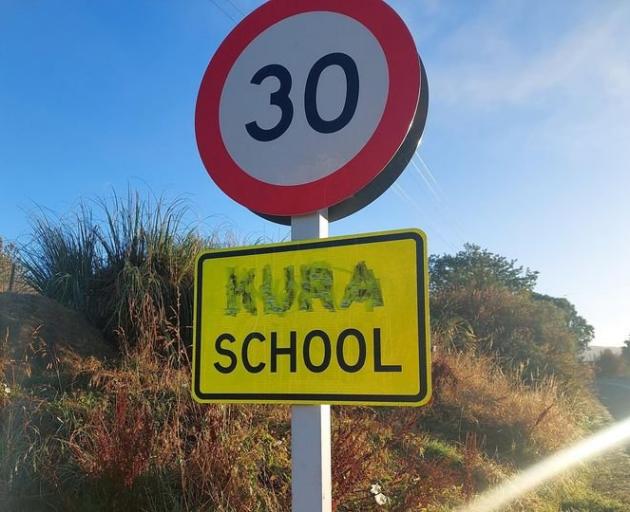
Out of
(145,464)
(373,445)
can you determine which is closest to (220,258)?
(145,464)

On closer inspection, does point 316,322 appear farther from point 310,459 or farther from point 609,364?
point 609,364

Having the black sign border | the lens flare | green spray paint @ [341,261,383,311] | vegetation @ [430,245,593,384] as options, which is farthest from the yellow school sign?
vegetation @ [430,245,593,384]

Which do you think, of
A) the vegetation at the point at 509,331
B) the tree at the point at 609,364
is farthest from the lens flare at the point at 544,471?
the tree at the point at 609,364

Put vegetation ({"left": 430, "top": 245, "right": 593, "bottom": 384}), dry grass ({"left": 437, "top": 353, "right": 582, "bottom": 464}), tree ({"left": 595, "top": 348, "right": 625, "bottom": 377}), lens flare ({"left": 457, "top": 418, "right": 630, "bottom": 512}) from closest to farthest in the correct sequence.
A: 1. lens flare ({"left": 457, "top": 418, "right": 630, "bottom": 512})
2. dry grass ({"left": 437, "top": 353, "right": 582, "bottom": 464})
3. vegetation ({"left": 430, "top": 245, "right": 593, "bottom": 384})
4. tree ({"left": 595, "top": 348, "right": 625, "bottom": 377})

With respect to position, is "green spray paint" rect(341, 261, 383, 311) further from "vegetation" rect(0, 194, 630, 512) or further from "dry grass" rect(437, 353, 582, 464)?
"dry grass" rect(437, 353, 582, 464)

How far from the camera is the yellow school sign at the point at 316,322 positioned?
4.94 feet

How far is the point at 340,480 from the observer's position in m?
3.25

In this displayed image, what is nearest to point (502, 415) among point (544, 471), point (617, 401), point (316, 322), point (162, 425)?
point (544, 471)

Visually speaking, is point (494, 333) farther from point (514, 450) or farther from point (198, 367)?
point (198, 367)

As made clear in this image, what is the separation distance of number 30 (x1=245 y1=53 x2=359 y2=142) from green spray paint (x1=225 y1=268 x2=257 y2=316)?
0.48 meters

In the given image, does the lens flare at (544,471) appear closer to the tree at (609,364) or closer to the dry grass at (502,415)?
the dry grass at (502,415)

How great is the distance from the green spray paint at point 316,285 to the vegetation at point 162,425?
172 centimetres

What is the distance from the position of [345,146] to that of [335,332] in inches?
23.3

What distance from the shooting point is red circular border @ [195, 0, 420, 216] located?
167 cm
